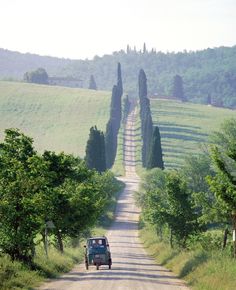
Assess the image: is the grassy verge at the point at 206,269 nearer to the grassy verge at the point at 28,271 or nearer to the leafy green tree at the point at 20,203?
the grassy verge at the point at 28,271

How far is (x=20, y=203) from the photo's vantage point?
3453 centimetres

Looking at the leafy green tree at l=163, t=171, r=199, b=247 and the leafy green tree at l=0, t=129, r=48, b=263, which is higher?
the leafy green tree at l=0, t=129, r=48, b=263

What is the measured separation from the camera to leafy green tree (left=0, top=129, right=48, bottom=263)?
34062mm

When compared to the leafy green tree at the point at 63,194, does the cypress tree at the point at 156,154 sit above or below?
below

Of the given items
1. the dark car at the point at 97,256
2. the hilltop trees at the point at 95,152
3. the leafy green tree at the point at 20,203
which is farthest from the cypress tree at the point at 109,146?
the leafy green tree at the point at 20,203

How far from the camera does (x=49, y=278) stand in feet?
116

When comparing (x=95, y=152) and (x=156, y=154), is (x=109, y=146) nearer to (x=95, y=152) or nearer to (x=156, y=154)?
(x=156, y=154)

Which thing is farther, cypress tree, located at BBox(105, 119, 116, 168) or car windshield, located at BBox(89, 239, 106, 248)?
cypress tree, located at BBox(105, 119, 116, 168)

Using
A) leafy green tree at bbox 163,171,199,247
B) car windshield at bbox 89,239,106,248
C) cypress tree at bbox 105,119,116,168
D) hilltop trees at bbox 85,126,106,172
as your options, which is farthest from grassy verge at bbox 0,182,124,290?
cypress tree at bbox 105,119,116,168

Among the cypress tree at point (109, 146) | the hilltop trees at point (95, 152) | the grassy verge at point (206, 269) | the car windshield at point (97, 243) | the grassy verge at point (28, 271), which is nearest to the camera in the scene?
the grassy verge at point (206, 269)

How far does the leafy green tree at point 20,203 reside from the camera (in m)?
34.1

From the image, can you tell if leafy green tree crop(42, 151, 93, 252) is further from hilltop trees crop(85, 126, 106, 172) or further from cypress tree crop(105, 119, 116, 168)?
cypress tree crop(105, 119, 116, 168)

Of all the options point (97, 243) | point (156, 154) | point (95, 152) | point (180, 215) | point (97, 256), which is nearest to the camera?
point (97, 256)

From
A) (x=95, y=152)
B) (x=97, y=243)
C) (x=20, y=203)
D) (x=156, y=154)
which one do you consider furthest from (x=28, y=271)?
(x=156, y=154)
